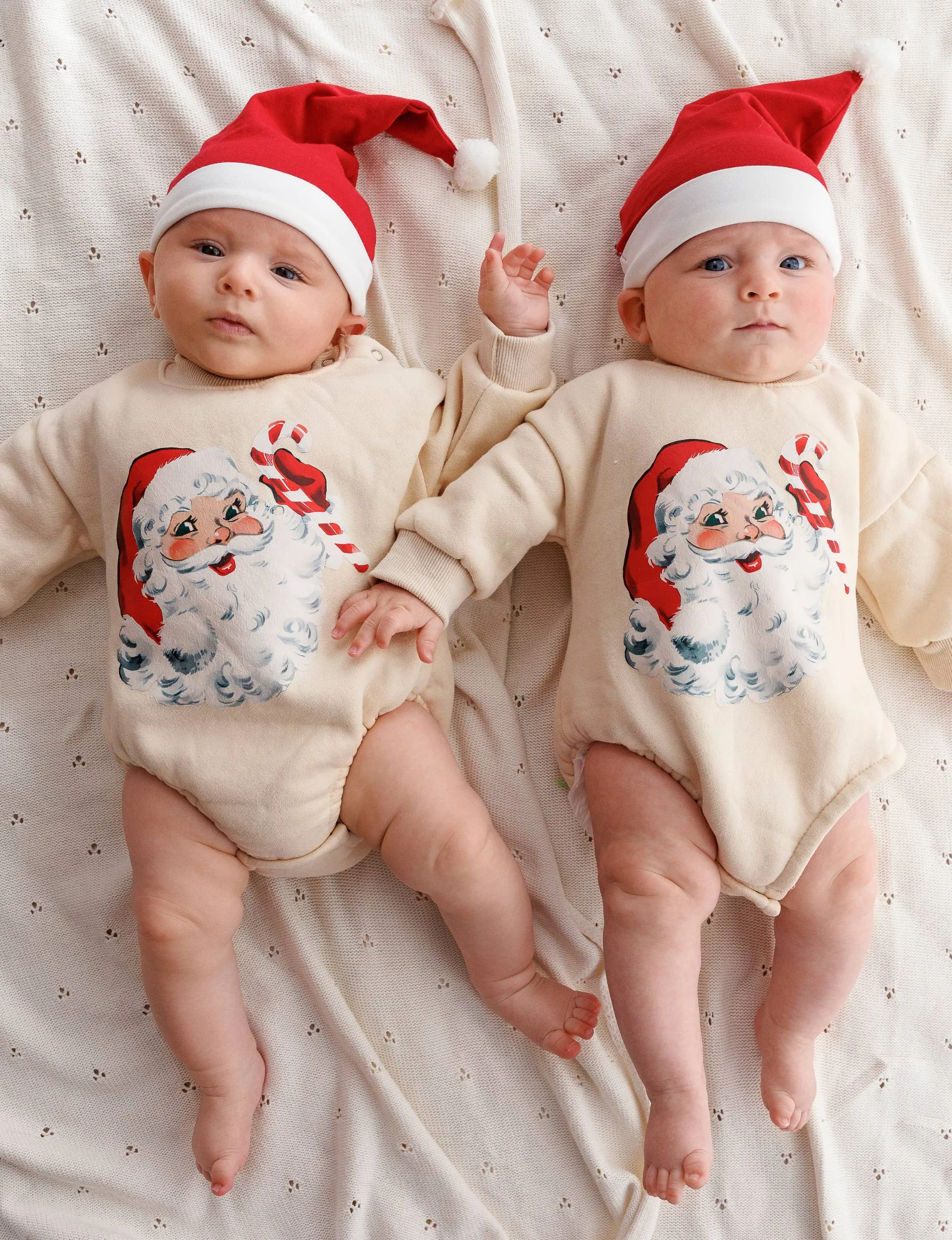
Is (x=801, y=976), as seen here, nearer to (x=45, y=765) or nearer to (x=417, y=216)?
(x=45, y=765)

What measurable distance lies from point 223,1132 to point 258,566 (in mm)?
687

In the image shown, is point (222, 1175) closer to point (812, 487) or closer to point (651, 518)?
point (651, 518)

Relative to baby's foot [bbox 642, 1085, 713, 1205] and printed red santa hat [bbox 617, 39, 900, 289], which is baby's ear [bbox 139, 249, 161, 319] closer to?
printed red santa hat [bbox 617, 39, 900, 289]

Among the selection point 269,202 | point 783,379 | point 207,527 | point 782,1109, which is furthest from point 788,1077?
point 269,202

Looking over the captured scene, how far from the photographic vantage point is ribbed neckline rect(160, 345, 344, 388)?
1.21m

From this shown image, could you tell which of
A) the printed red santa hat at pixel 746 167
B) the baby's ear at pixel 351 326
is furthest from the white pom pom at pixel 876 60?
the baby's ear at pixel 351 326

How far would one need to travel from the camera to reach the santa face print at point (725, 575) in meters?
1.11

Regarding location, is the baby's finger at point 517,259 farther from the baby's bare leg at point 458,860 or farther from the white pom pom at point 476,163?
the baby's bare leg at point 458,860

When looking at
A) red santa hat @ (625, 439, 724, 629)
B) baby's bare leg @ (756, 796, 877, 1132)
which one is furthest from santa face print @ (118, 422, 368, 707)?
baby's bare leg @ (756, 796, 877, 1132)

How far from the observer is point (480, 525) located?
1170 mm

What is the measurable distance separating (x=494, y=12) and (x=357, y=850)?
116 cm

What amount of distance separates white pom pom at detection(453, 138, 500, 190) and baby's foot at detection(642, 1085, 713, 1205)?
1.17 meters

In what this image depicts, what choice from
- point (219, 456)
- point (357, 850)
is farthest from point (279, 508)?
point (357, 850)

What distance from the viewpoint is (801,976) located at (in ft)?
3.80
